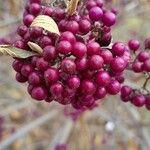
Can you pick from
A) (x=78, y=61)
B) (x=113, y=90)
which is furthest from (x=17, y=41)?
(x=113, y=90)

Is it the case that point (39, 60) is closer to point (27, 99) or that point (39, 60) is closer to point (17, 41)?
point (17, 41)

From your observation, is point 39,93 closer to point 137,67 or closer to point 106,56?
point 106,56

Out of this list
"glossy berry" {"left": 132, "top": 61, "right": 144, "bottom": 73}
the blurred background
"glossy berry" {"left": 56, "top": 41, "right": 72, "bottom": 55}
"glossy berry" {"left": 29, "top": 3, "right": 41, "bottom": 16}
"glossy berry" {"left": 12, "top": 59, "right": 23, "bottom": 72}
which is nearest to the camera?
"glossy berry" {"left": 56, "top": 41, "right": 72, "bottom": 55}

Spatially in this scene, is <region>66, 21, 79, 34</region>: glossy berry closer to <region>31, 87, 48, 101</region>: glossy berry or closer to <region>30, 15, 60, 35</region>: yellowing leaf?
<region>30, 15, 60, 35</region>: yellowing leaf

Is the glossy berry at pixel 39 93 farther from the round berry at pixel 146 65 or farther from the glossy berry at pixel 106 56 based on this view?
the round berry at pixel 146 65

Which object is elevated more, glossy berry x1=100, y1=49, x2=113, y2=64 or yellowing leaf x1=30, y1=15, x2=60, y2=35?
yellowing leaf x1=30, y1=15, x2=60, y2=35

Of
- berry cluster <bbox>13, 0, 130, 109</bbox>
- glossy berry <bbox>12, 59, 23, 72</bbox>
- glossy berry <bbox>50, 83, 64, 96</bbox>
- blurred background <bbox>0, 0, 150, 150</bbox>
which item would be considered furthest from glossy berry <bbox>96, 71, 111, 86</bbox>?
blurred background <bbox>0, 0, 150, 150</bbox>
